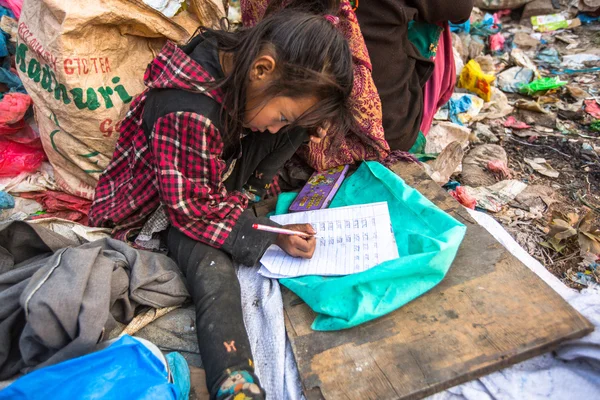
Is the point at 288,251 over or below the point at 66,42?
below

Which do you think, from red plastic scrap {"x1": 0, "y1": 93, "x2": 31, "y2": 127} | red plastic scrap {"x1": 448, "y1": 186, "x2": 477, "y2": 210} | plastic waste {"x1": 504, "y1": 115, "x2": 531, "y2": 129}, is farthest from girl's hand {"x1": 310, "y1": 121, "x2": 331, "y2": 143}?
plastic waste {"x1": 504, "y1": 115, "x2": 531, "y2": 129}

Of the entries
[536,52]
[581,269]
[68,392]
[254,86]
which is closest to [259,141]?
[254,86]

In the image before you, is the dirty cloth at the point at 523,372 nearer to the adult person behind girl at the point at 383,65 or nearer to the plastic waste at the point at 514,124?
the adult person behind girl at the point at 383,65

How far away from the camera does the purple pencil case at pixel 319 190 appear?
173cm

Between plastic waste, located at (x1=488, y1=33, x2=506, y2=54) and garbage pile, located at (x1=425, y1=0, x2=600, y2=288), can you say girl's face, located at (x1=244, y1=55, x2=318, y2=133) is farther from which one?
plastic waste, located at (x1=488, y1=33, x2=506, y2=54)

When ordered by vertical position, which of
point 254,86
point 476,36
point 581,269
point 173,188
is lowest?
point 581,269

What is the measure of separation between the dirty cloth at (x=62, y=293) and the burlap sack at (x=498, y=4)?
13.6 feet

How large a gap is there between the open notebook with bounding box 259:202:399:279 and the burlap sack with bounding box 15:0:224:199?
87cm

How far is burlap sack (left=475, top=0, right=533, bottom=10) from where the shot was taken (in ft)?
13.6

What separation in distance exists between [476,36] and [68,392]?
383 centimetres

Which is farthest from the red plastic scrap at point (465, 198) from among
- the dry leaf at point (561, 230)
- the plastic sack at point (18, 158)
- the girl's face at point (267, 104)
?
the plastic sack at point (18, 158)

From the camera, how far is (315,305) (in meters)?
1.29

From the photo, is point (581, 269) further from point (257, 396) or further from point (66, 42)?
point (66, 42)

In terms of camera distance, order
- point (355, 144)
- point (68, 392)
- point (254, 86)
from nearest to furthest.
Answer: point (68, 392) < point (254, 86) < point (355, 144)
